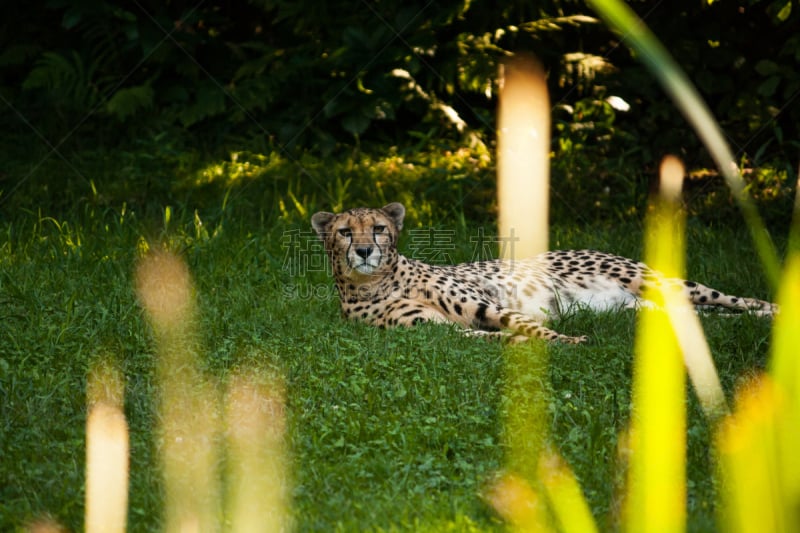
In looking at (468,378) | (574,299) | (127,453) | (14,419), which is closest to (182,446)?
(127,453)

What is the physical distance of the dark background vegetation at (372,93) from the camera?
887 centimetres

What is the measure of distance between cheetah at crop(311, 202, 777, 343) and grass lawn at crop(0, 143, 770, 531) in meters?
0.27

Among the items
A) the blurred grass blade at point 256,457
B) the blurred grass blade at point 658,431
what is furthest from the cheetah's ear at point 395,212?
the blurred grass blade at point 256,457

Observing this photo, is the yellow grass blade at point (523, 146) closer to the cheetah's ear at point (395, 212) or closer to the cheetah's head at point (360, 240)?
the cheetah's ear at point (395, 212)

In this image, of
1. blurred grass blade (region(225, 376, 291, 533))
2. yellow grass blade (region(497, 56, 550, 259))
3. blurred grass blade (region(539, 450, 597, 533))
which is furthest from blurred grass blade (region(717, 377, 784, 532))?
yellow grass blade (region(497, 56, 550, 259))

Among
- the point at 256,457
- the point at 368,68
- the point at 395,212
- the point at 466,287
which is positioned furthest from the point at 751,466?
the point at 368,68

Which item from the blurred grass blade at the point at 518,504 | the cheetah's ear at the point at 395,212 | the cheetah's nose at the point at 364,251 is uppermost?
the cheetah's ear at the point at 395,212

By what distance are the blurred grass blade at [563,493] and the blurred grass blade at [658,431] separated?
165 mm

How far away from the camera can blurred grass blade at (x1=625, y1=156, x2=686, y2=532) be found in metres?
1.89

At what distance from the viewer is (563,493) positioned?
340 cm

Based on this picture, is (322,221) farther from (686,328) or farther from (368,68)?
(368,68)

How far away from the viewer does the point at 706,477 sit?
3520 millimetres

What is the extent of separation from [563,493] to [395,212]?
3.31 metres

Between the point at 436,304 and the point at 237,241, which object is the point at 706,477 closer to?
the point at 436,304
